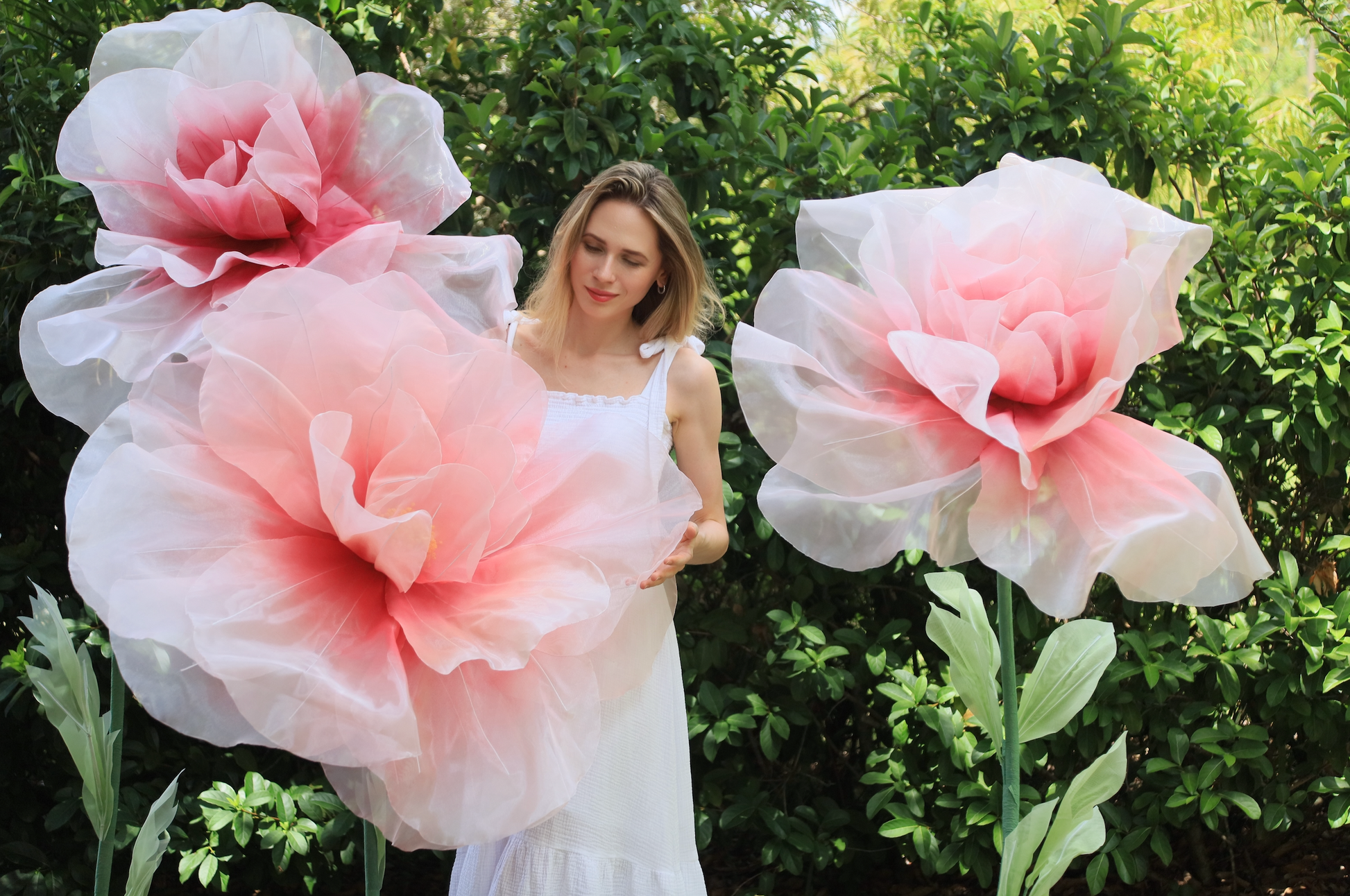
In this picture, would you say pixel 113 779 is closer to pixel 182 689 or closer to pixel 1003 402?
pixel 182 689

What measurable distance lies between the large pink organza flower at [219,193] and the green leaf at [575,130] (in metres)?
1.46

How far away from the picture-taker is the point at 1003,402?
0.86m

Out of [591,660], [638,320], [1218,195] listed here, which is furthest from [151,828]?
[1218,195]

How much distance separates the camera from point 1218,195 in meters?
2.78

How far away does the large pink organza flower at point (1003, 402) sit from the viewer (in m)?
0.81

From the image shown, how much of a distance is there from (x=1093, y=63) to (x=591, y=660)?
7.69 ft

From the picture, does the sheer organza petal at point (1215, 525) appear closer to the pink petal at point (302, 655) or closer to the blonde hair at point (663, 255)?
the pink petal at point (302, 655)

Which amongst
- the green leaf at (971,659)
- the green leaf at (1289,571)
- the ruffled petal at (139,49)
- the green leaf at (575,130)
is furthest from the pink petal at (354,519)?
the green leaf at (1289,571)

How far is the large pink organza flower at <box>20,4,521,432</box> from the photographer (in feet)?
3.21

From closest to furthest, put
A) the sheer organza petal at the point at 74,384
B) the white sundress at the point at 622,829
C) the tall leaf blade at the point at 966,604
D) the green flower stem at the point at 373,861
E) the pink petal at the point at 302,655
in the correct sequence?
the pink petal at the point at 302,655, the green flower stem at the point at 373,861, the tall leaf blade at the point at 966,604, the sheer organza petal at the point at 74,384, the white sundress at the point at 622,829

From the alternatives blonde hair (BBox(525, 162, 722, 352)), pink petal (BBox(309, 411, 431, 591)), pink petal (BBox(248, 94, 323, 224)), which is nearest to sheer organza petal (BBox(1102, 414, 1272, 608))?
pink petal (BBox(309, 411, 431, 591))

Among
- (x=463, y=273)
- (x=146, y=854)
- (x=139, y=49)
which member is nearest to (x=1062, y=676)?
(x=463, y=273)

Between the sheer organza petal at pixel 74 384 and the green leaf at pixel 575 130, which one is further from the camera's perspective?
the green leaf at pixel 575 130

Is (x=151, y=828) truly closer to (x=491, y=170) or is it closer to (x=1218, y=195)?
(x=491, y=170)
